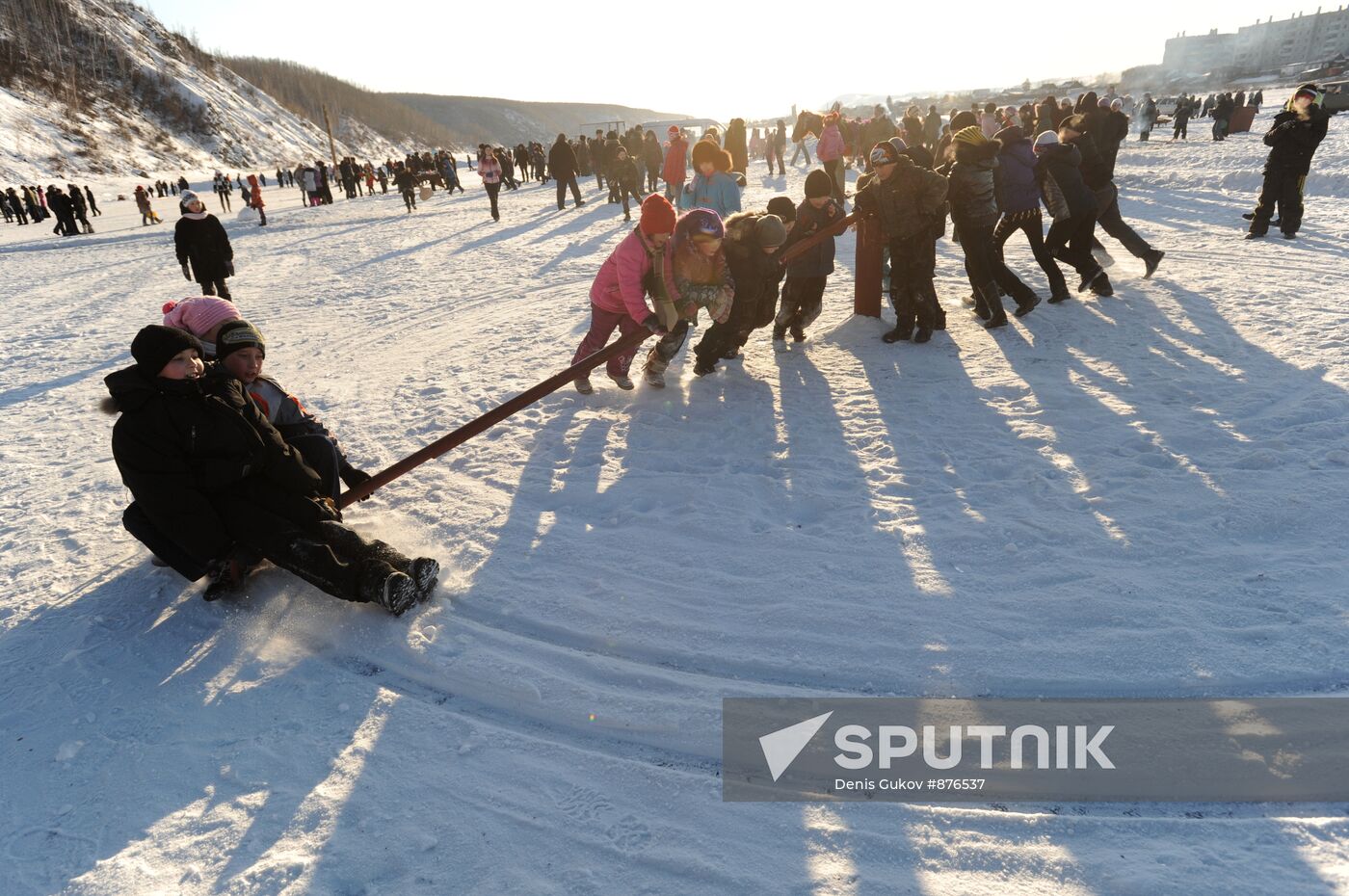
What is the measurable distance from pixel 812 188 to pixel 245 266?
1191cm

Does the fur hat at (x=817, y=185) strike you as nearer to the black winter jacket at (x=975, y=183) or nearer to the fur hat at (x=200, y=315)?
the black winter jacket at (x=975, y=183)

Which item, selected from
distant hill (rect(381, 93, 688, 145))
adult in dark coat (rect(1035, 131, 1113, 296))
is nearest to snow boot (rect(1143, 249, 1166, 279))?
adult in dark coat (rect(1035, 131, 1113, 296))

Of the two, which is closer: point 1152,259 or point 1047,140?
point 1047,140

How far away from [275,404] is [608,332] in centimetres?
264

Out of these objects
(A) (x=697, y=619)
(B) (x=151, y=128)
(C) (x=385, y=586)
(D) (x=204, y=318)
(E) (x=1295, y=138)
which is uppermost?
(B) (x=151, y=128)

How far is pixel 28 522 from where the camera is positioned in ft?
14.0

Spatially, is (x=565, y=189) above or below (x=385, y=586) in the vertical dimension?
above

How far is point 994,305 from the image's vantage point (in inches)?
251

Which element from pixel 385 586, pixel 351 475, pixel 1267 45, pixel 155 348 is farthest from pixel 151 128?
pixel 1267 45

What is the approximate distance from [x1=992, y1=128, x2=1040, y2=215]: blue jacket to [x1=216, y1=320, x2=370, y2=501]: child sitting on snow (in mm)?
6134

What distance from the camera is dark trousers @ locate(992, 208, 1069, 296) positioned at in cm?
649

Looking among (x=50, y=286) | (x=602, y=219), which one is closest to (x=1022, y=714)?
(x=602, y=219)

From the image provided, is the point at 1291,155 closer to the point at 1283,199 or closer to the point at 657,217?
the point at 1283,199

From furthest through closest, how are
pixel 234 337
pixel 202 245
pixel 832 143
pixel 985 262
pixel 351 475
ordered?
pixel 832 143, pixel 202 245, pixel 985 262, pixel 351 475, pixel 234 337
